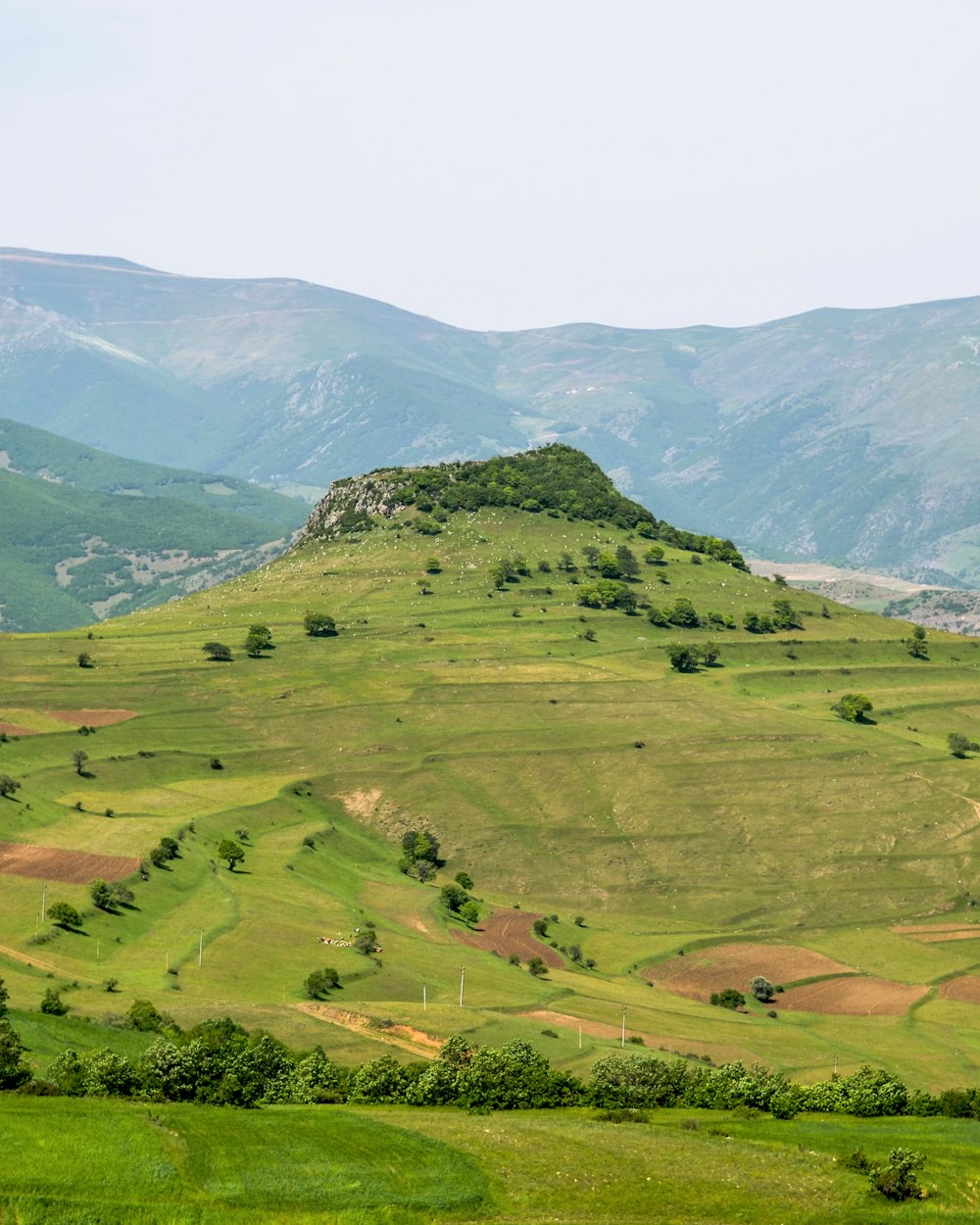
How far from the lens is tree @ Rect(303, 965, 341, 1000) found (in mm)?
167625

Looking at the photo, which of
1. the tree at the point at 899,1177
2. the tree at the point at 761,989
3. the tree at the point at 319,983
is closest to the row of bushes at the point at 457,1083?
the tree at the point at 899,1177

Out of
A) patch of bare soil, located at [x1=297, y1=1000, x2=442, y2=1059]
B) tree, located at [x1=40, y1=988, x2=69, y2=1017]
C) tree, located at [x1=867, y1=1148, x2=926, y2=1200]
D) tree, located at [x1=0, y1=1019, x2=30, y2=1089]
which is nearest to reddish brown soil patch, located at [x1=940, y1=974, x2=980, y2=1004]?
patch of bare soil, located at [x1=297, y1=1000, x2=442, y2=1059]

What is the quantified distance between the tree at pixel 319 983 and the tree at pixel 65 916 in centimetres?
2607

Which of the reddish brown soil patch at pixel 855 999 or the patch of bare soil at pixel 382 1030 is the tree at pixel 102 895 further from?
the reddish brown soil patch at pixel 855 999

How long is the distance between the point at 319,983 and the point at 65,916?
29.0m

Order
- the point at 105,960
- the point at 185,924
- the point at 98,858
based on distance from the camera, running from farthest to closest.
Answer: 1. the point at 98,858
2. the point at 185,924
3. the point at 105,960

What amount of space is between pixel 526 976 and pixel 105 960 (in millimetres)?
48896

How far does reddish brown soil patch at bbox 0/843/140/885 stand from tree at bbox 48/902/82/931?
11721 millimetres

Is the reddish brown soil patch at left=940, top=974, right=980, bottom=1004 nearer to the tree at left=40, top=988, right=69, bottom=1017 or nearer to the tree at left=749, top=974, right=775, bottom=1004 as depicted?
the tree at left=749, top=974, right=775, bottom=1004

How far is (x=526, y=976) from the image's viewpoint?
627ft

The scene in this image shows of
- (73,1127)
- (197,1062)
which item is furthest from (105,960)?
(73,1127)

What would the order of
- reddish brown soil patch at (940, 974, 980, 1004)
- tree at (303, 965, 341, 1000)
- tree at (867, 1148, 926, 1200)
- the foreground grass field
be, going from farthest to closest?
reddish brown soil patch at (940, 974, 980, 1004) → tree at (303, 965, 341, 1000) → tree at (867, 1148, 926, 1200) → the foreground grass field

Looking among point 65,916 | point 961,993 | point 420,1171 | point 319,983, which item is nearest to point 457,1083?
point 420,1171

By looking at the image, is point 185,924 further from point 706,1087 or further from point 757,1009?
point 706,1087
